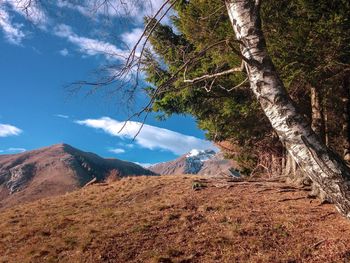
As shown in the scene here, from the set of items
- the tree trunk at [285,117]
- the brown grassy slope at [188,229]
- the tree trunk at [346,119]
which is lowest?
the brown grassy slope at [188,229]

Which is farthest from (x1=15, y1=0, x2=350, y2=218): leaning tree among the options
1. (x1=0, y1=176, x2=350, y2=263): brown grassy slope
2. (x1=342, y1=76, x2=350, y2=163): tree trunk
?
(x1=342, y1=76, x2=350, y2=163): tree trunk

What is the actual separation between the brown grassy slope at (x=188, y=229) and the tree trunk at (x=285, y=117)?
8.25ft

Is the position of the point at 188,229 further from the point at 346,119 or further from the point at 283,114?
the point at 346,119

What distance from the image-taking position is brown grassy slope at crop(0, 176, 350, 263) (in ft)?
24.1

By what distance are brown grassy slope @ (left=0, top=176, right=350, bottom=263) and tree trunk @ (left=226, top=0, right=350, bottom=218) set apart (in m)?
2.51

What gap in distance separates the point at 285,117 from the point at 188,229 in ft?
16.3

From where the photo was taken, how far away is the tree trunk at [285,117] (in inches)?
184

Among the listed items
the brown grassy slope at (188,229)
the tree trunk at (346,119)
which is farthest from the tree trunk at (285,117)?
the tree trunk at (346,119)

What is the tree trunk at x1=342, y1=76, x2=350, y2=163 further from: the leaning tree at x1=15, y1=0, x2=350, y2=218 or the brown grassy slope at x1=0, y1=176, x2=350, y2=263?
the leaning tree at x1=15, y1=0, x2=350, y2=218

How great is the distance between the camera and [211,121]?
1502 cm

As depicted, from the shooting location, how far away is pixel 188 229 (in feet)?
29.2

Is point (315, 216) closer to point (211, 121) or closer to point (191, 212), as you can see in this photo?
point (191, 212)

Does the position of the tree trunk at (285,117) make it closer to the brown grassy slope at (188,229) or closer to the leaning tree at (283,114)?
the leaning tree at (283,114)

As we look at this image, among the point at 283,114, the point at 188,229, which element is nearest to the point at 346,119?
the point at 188,229
